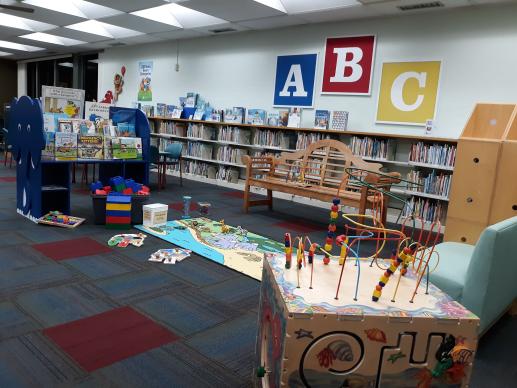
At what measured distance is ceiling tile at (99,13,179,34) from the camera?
7.11 metres

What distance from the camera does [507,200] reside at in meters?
3.09

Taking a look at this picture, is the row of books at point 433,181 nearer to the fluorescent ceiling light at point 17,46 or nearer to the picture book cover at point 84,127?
the picture book cover at point 84,127

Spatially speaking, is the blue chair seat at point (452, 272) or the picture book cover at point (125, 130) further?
the picture book cover at point (125, 130)

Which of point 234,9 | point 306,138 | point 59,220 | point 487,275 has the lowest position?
point 59,220

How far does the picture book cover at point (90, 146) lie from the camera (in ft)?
15.4

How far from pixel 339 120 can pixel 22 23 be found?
22.1 ft

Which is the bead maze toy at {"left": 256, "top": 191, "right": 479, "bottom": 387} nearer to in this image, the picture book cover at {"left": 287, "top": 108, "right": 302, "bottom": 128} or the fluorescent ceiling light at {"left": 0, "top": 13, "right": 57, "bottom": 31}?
the picture book cover at {"left": 287, "top": 108, "right": 302, "bottom": 128}

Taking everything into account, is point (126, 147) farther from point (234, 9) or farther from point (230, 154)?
point (230, 154)

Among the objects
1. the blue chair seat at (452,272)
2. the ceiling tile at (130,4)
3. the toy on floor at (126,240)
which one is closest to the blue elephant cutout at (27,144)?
the toy on floor at (126,240)

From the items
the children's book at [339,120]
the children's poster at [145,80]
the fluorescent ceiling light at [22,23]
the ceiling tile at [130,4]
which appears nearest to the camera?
the ceiling tile at [130,4]

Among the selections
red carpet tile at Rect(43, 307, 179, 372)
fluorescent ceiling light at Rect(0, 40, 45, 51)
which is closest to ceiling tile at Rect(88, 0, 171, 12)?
red carpet tile at Rect(43, 307, 179, 372)

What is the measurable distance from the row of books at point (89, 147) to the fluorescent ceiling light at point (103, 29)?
13.0ft

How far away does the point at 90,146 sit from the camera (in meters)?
4.80

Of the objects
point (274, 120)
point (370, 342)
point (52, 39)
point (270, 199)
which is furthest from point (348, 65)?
point (52, 39)
